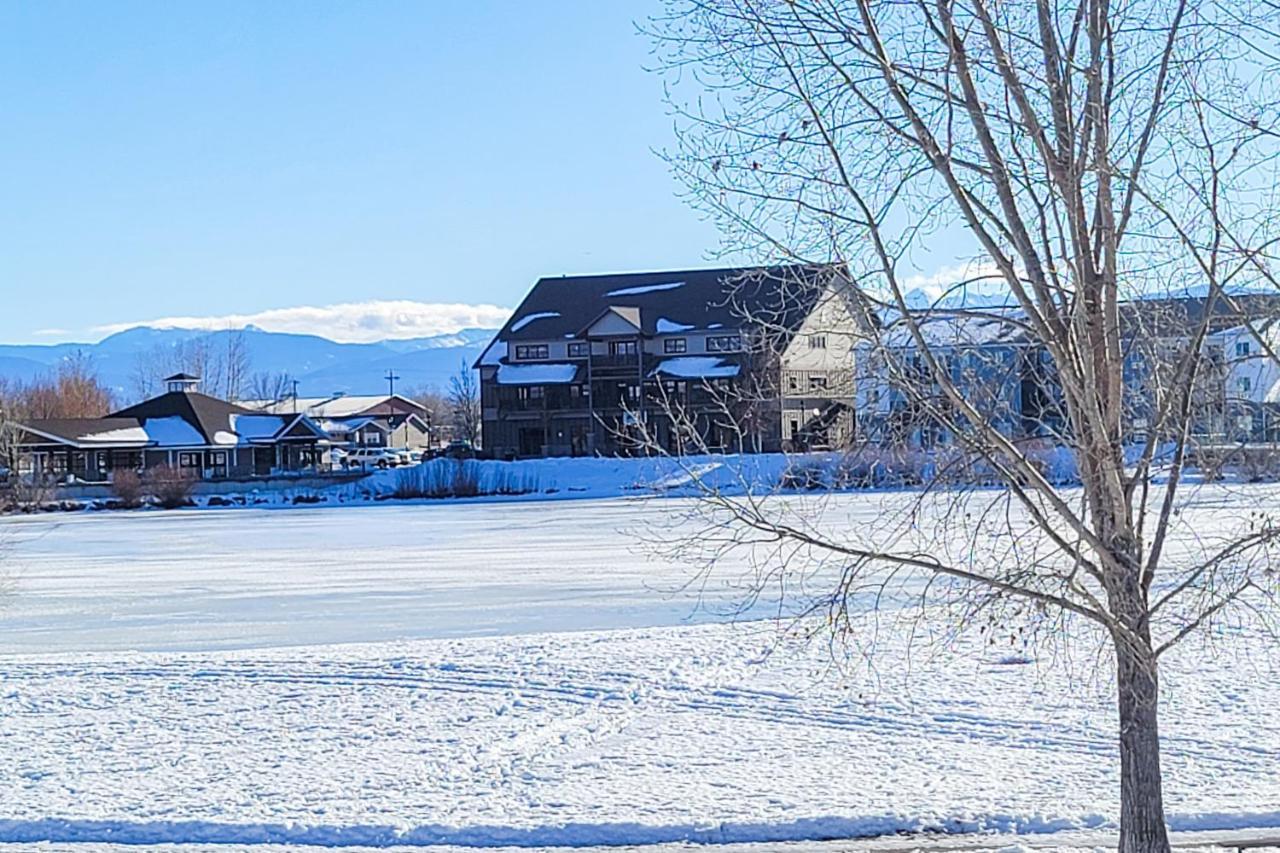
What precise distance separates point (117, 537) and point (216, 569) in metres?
12.4

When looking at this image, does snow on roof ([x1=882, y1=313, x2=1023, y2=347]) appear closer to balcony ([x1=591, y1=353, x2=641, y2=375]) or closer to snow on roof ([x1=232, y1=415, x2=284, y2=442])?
balcony ([x1=591, y1=353, x2=641, y2=375])

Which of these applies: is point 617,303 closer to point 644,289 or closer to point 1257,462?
point 644,289

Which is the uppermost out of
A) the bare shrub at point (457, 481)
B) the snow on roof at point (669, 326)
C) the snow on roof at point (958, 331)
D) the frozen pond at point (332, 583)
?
the snow on roof at point (669, 326)

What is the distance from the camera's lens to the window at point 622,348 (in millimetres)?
63875

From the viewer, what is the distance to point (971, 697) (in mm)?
11672

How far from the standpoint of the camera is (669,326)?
64.1 meters

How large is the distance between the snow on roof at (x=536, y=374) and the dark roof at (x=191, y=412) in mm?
16122

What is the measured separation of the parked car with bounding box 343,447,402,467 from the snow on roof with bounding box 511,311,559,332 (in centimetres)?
1284

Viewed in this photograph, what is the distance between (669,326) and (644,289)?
4.66 m

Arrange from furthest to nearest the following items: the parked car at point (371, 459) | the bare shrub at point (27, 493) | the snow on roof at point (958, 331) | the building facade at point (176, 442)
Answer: the parked car at point (371, 459) < the building facade at point (176, 442) < the bare shrub at point (27, 493) < the snow on roof at point (958, 331)

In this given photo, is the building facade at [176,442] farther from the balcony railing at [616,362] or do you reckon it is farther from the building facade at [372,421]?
the building facade at [372,421]

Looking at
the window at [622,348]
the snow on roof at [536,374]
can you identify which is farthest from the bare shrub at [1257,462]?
the snow on roof at [536,374]

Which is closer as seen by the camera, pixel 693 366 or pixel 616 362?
pixel 693 366

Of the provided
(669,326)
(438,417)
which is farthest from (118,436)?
(438,417)
